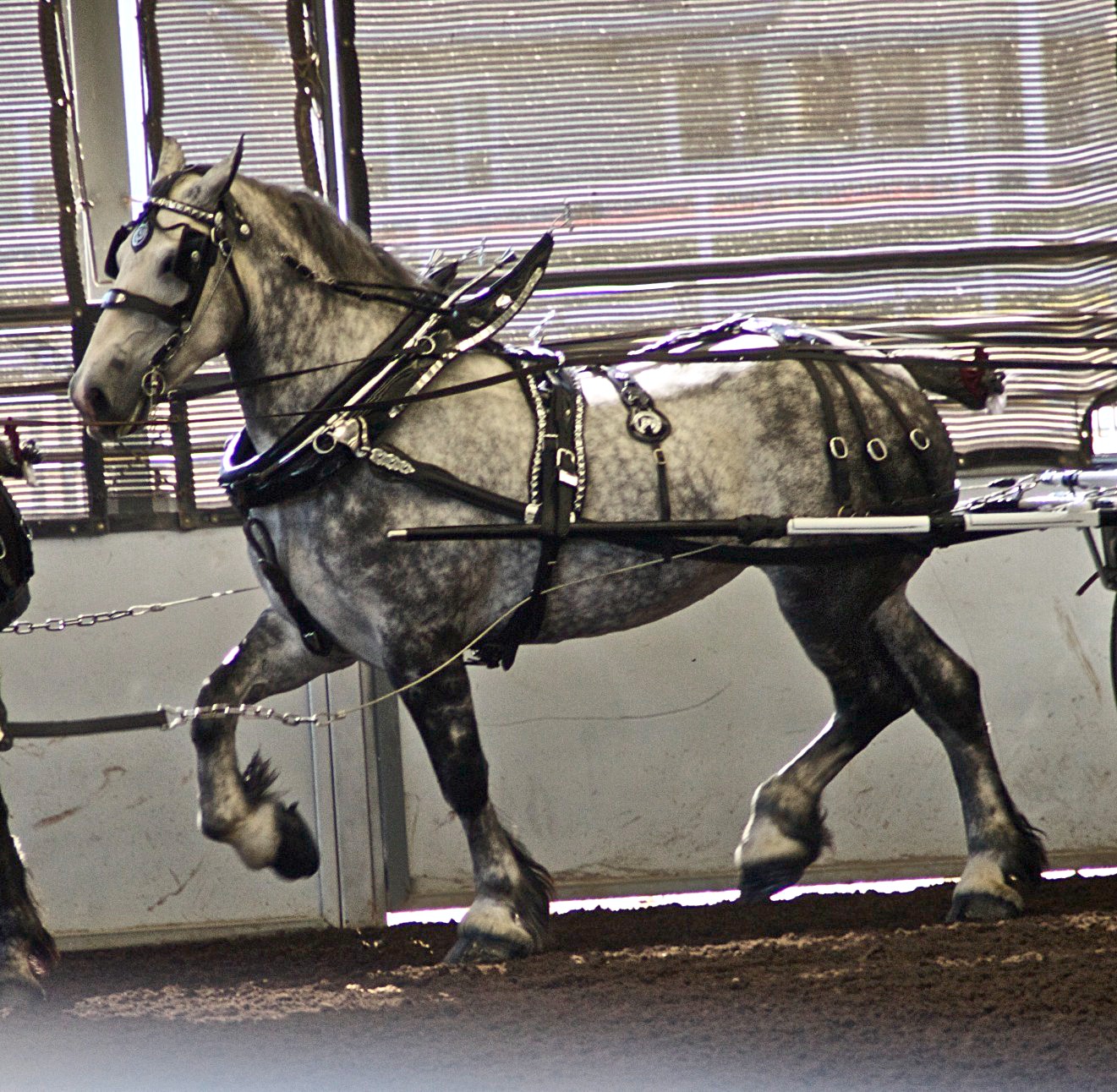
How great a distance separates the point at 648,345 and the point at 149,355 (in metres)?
1.51

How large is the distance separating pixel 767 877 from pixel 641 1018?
113 cm

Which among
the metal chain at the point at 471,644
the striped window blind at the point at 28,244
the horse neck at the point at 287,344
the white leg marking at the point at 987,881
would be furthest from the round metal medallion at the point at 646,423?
the striped window blind at the point at 28,244

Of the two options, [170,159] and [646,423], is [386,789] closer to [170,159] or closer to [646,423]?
[646,423]

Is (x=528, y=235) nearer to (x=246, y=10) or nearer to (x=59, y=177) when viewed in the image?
(x=246, y=10)

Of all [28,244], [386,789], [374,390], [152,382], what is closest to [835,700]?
[374,390]

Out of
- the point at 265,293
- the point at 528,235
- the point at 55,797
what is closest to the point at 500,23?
the point at 528,235

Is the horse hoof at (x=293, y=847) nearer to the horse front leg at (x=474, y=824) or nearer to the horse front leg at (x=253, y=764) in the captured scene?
the horse front leg at (x=253, y=764)

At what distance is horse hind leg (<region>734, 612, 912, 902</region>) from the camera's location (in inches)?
163

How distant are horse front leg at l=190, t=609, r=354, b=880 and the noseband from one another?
0.72 metres

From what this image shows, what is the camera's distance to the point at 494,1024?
307 centimetres

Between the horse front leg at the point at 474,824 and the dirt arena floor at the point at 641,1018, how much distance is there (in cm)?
8

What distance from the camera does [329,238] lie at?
3.79 m

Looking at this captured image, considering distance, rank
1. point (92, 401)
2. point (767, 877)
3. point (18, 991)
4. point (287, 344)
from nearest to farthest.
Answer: point (92, 401) < point (18, 991) < point (287, 344) < point (767, 877)

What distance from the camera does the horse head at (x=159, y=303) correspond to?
11.4 ft
